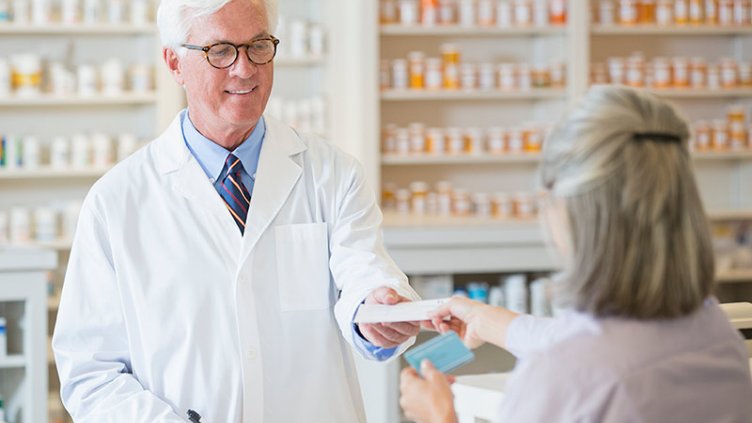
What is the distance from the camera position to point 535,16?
18.7 ft

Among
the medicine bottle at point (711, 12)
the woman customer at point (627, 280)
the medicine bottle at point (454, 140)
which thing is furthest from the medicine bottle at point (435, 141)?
the woman customer at point (627, 280)

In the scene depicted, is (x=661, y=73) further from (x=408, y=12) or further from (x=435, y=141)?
(x=408, y=12)

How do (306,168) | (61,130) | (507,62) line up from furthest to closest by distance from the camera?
(507,62) → (61,130) → (306,168)

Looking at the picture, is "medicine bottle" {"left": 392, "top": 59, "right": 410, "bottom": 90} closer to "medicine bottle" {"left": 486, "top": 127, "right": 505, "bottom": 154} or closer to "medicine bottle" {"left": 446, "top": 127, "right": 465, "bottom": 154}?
"medicine bottle" {"left": 446, "top": 127, "right": 465, "bottom": 154}

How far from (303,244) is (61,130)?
3.91 m

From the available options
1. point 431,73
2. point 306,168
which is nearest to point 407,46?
point 431,73

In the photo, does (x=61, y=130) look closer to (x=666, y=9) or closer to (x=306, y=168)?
(x=666, y=9)

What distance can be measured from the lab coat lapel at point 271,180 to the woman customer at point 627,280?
Answer: 87cm

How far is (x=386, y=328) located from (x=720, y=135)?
14.8 ft

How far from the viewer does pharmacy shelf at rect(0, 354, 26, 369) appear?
3441mm

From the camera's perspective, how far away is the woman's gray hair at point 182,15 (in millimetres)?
1962

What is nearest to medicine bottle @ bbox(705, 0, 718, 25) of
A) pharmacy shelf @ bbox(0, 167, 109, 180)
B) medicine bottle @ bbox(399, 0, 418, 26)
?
medicine bottle @ bbox(399, 0, 418, 26)

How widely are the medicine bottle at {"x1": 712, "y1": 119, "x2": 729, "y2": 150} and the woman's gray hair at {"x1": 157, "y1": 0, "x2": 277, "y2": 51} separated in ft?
14.5

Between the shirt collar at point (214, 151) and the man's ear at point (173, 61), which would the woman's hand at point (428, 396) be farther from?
the man's ear at point (173, 61)
